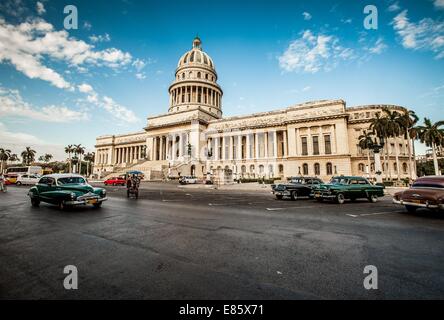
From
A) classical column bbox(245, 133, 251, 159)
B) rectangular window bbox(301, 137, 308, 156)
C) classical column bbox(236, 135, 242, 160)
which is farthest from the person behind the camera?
classical column bbox(236, 135, 242, 160)

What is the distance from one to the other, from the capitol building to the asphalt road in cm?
2989

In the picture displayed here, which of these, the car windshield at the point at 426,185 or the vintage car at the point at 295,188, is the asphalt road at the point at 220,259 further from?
the vintage car at the point at 295,188

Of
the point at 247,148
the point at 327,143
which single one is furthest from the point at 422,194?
the point at 247,148

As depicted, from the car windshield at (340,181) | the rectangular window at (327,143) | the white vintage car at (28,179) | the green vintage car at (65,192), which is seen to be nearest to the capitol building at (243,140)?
the rectangular window at (327,143)

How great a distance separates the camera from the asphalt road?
117 inches

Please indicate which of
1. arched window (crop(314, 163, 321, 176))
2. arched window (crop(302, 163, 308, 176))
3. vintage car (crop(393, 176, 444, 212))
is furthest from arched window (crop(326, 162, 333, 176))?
vintage car (crop(393, 176, 444, 212))

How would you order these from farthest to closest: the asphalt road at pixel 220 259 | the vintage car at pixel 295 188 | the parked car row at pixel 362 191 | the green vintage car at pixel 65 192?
1. the vintage car at pixel 295 188
2. the green vintage car at pixel 65 192
3. the parked car row at pixel 362 191
4. the asphalt road at pixel 220 259

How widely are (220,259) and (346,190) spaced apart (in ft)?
41.4

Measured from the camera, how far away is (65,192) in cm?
1020

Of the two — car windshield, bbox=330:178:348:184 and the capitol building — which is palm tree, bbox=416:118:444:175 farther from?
car windshield, bbox=330:178:348:184

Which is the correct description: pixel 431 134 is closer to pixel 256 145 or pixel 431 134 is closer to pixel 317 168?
pixel 317 168

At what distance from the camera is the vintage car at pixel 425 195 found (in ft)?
29.4

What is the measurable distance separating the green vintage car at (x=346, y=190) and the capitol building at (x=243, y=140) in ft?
75.2
